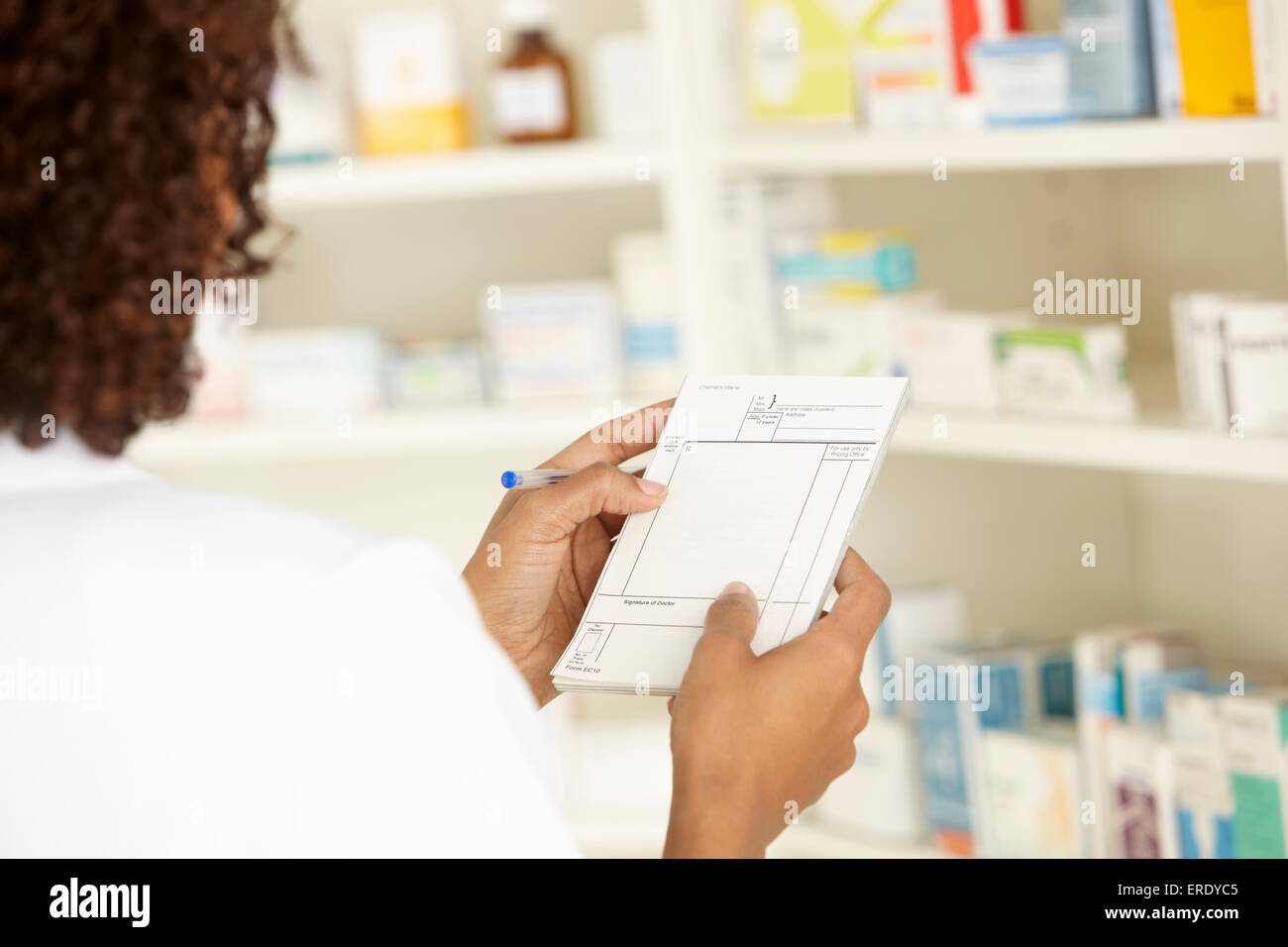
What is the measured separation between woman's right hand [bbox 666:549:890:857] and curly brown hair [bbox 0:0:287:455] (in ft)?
1.01

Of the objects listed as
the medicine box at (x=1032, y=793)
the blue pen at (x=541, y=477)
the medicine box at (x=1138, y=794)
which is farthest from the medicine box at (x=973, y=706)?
the blue pen at (x=541, y=477)

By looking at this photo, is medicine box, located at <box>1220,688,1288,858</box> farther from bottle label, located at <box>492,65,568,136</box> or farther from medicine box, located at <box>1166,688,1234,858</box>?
bottle label, located at <box>492,65,568,136</box>

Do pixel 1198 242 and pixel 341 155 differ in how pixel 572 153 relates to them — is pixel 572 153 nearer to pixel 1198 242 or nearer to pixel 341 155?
pixel 341 155

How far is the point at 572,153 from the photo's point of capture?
5.81 feet

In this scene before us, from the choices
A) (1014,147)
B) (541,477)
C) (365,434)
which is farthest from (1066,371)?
(365,434)

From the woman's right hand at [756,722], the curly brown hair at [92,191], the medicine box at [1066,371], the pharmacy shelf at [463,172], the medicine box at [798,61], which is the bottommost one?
the woman's right hand at [756,722]

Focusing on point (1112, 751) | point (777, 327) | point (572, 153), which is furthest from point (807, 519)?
point (572, 153)

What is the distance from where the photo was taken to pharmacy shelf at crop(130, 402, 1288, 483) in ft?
4.63

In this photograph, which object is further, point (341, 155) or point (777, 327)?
point (341, 155)

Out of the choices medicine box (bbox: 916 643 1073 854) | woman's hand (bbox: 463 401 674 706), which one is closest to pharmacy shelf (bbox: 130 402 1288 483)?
medicine box (bbox: 916 643 1073 854)

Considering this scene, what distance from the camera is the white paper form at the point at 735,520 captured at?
2.58ft

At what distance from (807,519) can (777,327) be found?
3.09 feet

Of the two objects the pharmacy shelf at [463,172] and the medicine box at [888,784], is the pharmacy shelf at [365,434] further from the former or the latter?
the medicine box at [888,784]

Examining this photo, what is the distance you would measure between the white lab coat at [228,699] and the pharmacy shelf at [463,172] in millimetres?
1259
